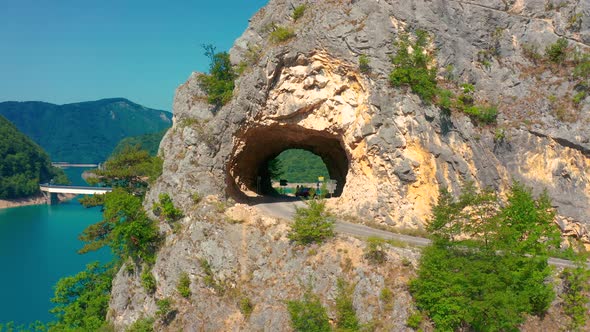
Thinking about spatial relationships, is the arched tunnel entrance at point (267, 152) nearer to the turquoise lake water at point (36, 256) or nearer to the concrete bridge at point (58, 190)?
the turquoise lake water at point (36, 256)

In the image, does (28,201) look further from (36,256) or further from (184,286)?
(184,286)

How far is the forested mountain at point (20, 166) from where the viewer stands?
71000 millimetres

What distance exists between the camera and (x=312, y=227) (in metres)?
18.1

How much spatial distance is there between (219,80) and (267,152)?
8.58 meters

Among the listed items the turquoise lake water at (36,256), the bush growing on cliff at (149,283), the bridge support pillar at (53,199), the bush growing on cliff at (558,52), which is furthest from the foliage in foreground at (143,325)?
the bridge support pillar at (53,199)

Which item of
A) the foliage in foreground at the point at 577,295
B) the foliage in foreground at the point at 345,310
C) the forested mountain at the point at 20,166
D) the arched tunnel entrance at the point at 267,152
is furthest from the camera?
the forested mountain at the point at 20,166

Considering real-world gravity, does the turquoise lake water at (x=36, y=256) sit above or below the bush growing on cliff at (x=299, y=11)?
below

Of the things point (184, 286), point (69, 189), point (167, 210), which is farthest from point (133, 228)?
point (69, 189)

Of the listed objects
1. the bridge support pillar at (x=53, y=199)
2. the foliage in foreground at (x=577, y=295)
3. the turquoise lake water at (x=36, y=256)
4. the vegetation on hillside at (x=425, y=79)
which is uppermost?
the vegetation on hillside at (x=425, y=79)

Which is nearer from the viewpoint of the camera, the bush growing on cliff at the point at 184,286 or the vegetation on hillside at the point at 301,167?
the bush growing on cliff at the point at 184,286

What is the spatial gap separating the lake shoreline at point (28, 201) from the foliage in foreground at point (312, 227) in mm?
69169

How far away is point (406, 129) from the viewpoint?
67.2 feet

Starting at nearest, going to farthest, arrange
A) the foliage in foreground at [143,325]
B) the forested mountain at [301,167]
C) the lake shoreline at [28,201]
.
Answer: the foliage in foreground at [143,325], the lake shoreline at [28,201], the forested mountain at [301,167]

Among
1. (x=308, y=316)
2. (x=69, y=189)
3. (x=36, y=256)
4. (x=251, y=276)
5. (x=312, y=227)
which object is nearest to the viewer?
(x=308, y=316)
